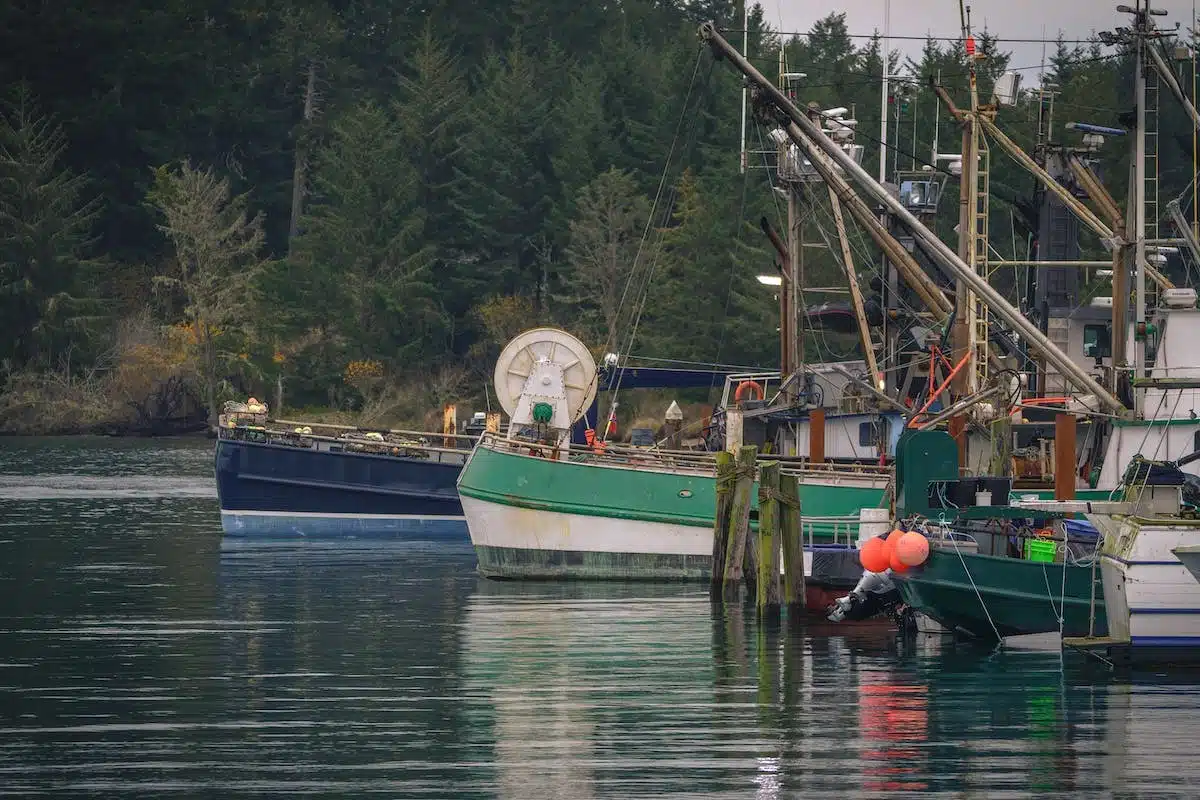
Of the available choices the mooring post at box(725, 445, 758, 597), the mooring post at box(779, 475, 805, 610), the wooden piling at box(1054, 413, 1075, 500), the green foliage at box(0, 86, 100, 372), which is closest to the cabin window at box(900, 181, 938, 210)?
the mooring post at box(725, 445, 758, 597)

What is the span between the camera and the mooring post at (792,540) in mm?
31266

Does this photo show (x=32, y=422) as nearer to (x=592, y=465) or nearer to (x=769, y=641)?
(x=592, y=465)

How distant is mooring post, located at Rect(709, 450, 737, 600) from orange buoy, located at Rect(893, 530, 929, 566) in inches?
210

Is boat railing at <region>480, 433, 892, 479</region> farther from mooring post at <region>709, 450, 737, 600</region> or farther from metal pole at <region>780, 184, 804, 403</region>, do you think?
metal pole at <region>780, 184, 804, 403</region>

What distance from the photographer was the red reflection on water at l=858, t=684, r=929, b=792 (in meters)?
19.8

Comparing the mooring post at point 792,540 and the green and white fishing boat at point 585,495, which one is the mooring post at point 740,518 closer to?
the mooring post at point 792,540

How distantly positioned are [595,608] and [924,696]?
9.60 m

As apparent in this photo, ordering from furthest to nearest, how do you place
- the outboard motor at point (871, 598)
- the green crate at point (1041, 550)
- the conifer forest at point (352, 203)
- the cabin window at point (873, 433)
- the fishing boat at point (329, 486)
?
the conifer forest at point (352, 203), the fishing boat at point (329, 486), the cabin window at point (873, 433), the outboard motor at point (871, 598), the green crate at point (1041, 550)

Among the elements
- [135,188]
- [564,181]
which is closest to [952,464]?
[564,181]

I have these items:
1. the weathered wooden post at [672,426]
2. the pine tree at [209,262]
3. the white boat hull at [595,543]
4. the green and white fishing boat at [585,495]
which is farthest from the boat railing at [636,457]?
the pine tree at [209,262]

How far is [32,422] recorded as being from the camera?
11125 cm

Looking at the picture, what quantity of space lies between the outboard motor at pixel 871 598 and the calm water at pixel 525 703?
36 cm

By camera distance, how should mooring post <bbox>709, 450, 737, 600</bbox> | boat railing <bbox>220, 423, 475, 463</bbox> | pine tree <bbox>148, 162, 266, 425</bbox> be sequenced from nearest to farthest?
mooring post <bbox>709, 450, 737, 600</bbox>
boat railing <bbox>220, 423, 475, 463</bbox>
pine tree <bbox>148, 162, 266, 425</bbox>

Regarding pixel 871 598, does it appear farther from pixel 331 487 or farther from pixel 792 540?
pixel 331 487
